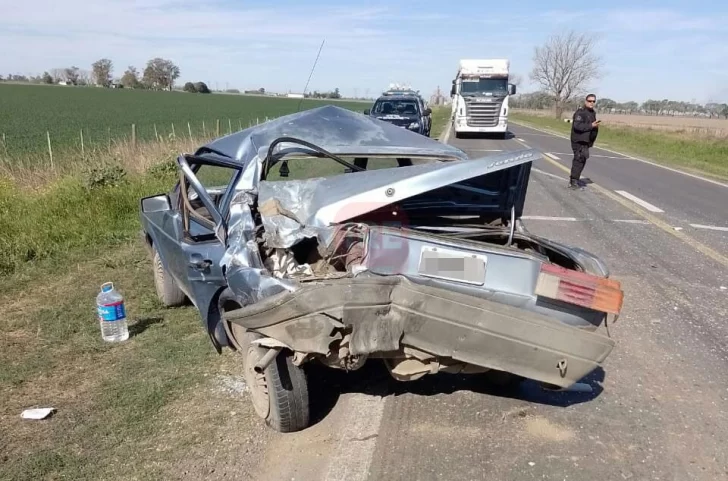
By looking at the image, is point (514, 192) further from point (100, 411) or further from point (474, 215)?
point (100, 411)

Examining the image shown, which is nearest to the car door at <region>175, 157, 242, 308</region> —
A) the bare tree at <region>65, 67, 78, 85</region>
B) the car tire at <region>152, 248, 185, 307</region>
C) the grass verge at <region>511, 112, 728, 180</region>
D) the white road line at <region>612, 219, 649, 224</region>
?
the car tire at <region>152, 248, 185, 307</region>

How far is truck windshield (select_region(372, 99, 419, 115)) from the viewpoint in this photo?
21078 millimetres

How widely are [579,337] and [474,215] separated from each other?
1.36 meters

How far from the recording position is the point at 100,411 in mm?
3707

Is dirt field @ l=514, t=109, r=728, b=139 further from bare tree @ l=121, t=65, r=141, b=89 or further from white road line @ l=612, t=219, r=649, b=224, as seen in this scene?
bare tree @ l=121, t=65, r=141, b=89

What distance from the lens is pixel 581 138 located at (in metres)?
12.9

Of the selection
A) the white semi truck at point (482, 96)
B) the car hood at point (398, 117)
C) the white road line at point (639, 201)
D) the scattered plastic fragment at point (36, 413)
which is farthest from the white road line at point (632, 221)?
the white semi truck at point (482, 96)

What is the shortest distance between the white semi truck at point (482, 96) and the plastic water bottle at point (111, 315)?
2483 centimetres

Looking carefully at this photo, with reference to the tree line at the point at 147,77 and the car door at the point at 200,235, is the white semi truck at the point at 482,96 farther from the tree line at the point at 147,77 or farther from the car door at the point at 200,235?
the tree line at the point at 147,77

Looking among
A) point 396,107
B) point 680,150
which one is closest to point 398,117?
point 396,107

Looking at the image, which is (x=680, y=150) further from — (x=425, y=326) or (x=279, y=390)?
(x=279, y=390)

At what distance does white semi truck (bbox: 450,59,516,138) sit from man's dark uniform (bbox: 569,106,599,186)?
15.1 metres

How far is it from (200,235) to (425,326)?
205cm

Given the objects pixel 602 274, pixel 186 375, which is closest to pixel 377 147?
pixel 602 274
